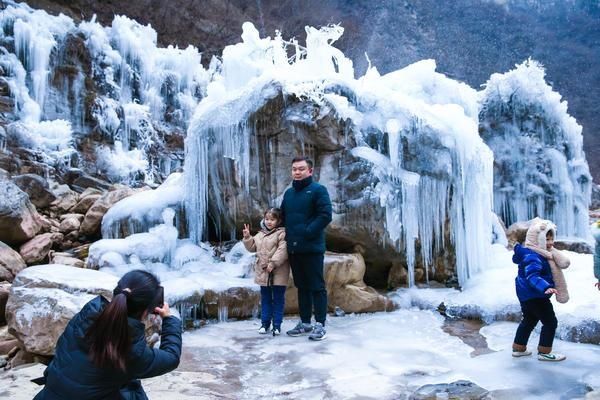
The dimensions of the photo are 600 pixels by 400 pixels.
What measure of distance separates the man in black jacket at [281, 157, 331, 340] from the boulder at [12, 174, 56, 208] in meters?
6.23

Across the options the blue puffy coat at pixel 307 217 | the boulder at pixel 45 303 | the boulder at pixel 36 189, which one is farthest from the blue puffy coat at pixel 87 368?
the boulder at pixel 36 189

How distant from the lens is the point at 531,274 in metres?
3.41

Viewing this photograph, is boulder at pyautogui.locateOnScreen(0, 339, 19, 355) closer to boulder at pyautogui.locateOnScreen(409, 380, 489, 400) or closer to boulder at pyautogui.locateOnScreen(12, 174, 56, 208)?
boulder at pyautogui.locateOnScreen(409, 380, 489, 400)

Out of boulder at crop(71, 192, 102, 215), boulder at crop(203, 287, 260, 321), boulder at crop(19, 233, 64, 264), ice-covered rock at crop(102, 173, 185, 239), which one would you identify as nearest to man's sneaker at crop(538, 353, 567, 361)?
boulder at crop(203, 287, 260, 321)

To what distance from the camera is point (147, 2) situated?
74.7 feet

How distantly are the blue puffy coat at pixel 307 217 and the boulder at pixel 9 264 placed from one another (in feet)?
10.6

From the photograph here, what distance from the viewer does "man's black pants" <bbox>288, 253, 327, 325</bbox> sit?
13.6ft

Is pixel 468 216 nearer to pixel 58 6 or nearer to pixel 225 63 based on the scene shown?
pixel 225 63

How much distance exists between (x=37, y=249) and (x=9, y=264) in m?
0.89

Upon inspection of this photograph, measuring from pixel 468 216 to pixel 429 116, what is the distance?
4.48 feet

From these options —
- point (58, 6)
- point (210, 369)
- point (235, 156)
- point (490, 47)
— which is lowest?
point (210, 369)

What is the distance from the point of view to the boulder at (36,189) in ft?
28.6

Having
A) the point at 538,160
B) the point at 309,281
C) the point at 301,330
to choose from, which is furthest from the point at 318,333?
the point at 538,160

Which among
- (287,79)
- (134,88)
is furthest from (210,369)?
(134,88)
